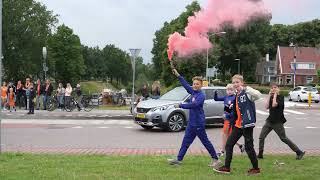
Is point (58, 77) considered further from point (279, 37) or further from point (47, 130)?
point (47, 130)

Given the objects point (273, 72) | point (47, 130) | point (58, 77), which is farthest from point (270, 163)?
point (273, 72)

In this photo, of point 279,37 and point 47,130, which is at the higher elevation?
point 279,37

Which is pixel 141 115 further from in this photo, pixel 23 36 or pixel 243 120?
pixel 23 36

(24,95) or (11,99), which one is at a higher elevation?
(24,95)

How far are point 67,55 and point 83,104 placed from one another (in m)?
71.6

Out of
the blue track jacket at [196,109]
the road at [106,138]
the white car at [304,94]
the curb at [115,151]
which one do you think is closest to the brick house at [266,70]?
the white car at [304,94]

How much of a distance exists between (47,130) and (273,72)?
4012 inches

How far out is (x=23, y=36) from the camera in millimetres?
68312

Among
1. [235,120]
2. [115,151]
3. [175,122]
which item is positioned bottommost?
[115,151]

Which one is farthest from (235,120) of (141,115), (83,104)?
(83,104)

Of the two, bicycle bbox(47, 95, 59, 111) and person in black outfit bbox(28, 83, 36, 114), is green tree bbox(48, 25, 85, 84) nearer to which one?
bicycle bbox(47, 95, 59, 111)

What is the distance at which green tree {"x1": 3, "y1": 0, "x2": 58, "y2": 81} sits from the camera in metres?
66.9

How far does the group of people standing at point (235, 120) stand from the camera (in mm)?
9203

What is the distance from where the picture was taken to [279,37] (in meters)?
118
